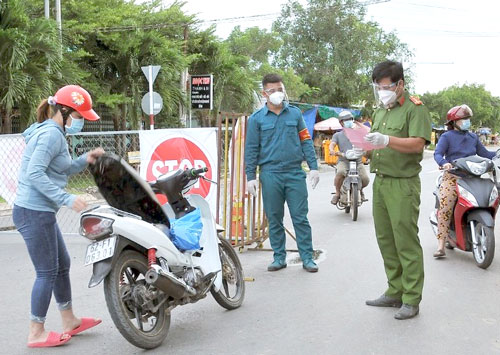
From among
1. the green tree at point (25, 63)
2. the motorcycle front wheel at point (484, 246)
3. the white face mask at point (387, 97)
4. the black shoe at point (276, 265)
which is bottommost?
the black shoe at point (276, 265)

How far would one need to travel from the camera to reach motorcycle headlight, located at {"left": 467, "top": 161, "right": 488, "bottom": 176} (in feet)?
20.3

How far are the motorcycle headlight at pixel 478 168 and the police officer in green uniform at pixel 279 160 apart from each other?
5.41 feet

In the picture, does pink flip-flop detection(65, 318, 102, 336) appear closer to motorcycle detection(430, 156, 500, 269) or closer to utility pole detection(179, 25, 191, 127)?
motorcycle detection(430, 156, 500, 269)

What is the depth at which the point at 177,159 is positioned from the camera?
7.23m

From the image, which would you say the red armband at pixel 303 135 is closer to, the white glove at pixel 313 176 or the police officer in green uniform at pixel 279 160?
the police officer in green uniform at pixel 279 160

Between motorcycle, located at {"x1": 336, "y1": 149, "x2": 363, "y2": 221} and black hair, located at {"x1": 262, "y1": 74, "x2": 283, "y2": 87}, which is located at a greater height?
black hair, located at {"x1": 262, "y1": 74, "x2": 283, "y2": 87}

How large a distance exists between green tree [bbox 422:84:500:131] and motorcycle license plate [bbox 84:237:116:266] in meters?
63.4

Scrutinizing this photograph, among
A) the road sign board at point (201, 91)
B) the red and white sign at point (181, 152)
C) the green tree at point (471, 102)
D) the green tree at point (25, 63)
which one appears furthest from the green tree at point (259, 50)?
the green tree at point (471, 102)

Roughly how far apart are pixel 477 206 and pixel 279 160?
2120mm

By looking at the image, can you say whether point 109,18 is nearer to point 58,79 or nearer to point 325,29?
point 58,79

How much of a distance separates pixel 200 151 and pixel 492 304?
3740 millimetres

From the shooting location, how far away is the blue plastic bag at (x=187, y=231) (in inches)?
165

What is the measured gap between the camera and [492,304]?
492 centimetres

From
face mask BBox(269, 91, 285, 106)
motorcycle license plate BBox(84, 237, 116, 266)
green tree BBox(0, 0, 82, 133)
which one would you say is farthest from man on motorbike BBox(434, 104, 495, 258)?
green tree BBox(0, 0, 82, 133)
